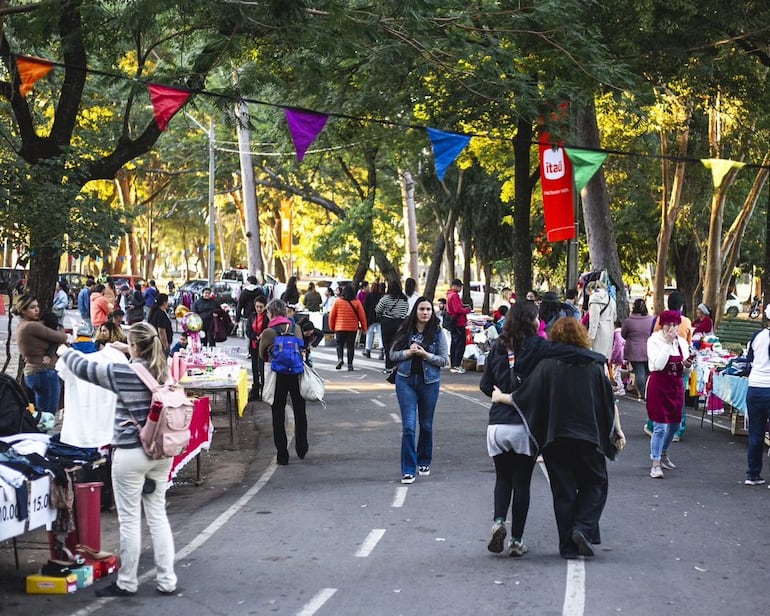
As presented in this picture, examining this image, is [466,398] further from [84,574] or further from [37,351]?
[84,574]

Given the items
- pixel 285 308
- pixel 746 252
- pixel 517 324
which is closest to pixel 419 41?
pixel 285 308

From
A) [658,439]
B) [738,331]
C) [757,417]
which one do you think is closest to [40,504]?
[658,439]

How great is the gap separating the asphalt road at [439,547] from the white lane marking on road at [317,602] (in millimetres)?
20

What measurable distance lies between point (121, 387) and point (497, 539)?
3.05 meters

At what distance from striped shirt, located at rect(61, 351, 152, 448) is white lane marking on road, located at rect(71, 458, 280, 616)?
1.07m

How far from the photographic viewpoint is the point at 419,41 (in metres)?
15.8

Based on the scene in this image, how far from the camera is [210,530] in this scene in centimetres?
991

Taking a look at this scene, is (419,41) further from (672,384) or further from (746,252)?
(746,252)

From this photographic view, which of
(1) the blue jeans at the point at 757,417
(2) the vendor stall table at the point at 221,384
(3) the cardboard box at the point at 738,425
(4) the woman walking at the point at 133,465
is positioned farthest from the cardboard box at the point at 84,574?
(3) the cardboard box at the point at 738,425

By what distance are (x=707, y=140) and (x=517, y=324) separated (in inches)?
1101

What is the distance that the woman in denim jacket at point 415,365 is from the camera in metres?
11.7

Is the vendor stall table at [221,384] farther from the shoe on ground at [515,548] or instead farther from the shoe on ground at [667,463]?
the shoe on ground at [515,548]

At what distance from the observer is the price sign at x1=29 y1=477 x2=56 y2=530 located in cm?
777

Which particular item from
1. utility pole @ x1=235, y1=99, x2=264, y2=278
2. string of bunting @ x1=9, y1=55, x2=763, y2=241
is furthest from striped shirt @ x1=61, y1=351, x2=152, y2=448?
utility pole @ x1=235, y1=99, x2=264, y2=278
